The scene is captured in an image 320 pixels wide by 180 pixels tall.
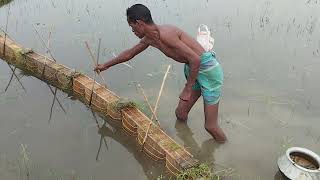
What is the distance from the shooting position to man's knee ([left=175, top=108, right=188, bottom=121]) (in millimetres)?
4662

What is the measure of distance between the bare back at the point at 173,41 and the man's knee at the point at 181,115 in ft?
2.90

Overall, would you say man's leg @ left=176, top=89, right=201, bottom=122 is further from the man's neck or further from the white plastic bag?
the man's neck

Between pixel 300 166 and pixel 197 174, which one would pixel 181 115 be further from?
pixel 300 166

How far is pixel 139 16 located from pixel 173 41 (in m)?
A: 0.40

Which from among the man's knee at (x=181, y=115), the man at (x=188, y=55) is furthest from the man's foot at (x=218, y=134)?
the man's knee at (x=181, y=115)

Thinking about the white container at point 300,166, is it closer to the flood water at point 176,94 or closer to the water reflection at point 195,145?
the flood water at point 176,94

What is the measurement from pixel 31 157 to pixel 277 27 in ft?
16.0

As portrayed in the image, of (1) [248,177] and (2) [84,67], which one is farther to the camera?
(2) [84,67]

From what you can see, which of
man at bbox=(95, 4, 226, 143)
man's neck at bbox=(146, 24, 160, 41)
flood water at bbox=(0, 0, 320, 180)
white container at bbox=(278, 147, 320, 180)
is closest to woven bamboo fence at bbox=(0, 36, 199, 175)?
flood water at bbox=(0, 0, 320, 180)

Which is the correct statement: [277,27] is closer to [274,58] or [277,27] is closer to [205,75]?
[274,58]

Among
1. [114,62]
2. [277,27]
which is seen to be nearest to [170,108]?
[114,62]

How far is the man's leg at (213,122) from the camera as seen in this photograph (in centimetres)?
412

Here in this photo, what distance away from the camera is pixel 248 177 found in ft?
13.0

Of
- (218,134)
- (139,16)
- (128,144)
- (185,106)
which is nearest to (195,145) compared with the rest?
(218,134)
